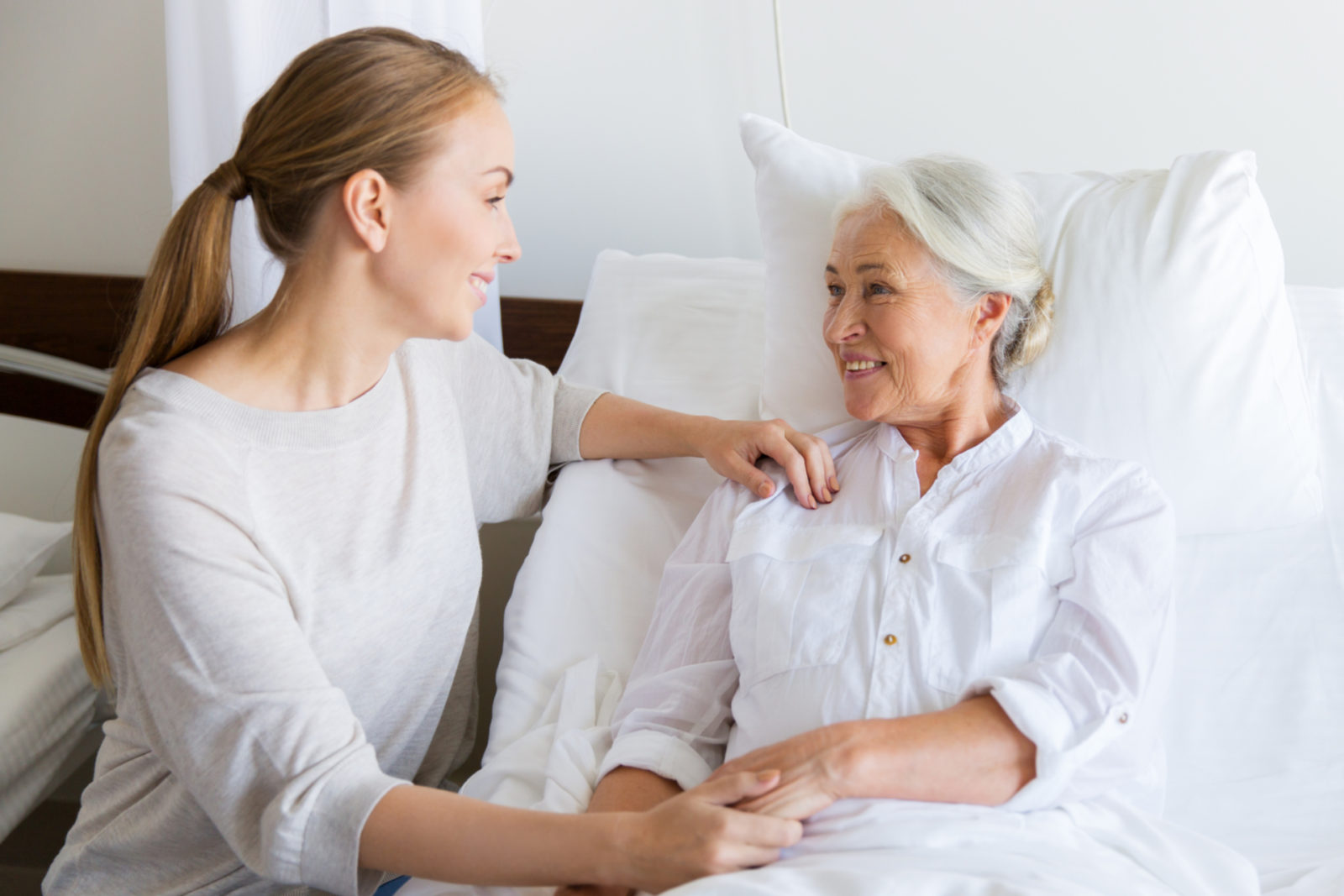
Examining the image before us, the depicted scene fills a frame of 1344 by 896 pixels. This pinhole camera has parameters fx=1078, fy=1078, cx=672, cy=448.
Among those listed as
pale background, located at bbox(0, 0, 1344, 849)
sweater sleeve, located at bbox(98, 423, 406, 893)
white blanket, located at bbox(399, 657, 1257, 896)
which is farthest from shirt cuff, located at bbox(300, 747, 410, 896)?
pale background, located at bbox(0, 0, 1344, 849)

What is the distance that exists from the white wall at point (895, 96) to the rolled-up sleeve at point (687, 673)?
2.74 feet

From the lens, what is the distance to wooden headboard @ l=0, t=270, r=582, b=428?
2.12 meters

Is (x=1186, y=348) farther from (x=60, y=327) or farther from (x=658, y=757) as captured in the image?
(x=60, y=327)

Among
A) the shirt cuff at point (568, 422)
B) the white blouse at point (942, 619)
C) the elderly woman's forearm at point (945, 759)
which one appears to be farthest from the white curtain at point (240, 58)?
the elderly woman's forearm at point (945, 759)

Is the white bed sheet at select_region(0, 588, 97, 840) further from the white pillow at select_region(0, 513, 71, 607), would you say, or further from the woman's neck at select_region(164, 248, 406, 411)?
A: the woman's neck at select_region(164, 248, 406, 411)

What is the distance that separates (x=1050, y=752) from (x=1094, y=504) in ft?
1.00

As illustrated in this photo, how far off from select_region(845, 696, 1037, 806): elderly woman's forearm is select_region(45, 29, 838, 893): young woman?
106mm

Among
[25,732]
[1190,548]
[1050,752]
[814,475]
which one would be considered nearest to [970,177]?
[814,475]

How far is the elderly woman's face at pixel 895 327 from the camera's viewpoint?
1.31 metres

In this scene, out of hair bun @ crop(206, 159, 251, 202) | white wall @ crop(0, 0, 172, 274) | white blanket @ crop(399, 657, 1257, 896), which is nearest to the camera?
white blanket @ crop(399, 657, 1257, 896)

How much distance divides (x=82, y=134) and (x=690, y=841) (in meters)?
1.86

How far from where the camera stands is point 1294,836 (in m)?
1.24

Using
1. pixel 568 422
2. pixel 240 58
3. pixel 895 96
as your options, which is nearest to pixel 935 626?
pixel 568 422

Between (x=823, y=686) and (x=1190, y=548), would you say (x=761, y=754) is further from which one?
(x=1190, y=548)
